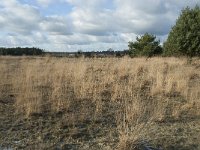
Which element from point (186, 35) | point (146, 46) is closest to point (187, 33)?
point (186, 35)

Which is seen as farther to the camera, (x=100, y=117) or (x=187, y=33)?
(x=187, y=33)

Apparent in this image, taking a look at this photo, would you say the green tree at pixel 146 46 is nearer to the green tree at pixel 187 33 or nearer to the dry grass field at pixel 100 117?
the green tree at pixel 187 33

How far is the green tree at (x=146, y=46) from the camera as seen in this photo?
4275 centimetres

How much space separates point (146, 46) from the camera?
42781mm

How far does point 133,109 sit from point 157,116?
0.56m

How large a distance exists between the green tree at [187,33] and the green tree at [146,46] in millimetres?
13416

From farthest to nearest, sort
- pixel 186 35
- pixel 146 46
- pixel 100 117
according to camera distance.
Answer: pixel 146 46, pixel 186 35, pixel 100 117

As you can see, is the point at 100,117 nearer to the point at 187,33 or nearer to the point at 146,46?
the point at 187,33

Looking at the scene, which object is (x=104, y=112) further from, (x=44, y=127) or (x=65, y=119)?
(x=44, y=127)

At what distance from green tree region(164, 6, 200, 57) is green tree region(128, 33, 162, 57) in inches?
528

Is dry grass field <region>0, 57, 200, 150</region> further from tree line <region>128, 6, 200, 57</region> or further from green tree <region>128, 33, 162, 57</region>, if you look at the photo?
green tree <region>128, 33, 162, 57</region>

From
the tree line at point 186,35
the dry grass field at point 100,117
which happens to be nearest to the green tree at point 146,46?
the tree line at point 186,35

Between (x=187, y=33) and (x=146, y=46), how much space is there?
589 inches

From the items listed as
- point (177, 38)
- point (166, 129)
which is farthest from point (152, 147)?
point (177, 38)
